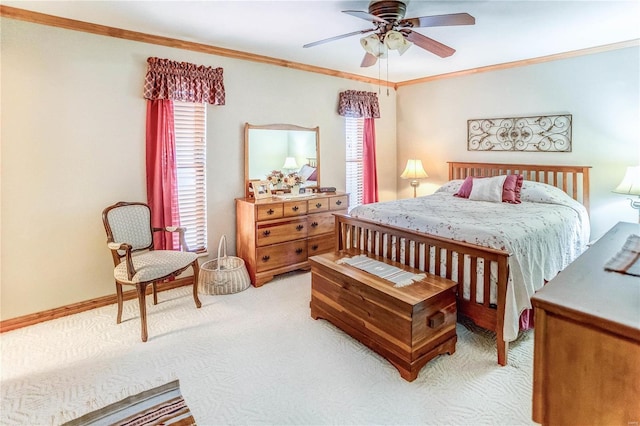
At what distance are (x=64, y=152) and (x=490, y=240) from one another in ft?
11.7

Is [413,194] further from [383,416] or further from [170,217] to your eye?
[383,416]

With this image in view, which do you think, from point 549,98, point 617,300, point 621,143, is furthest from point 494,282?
point 549,98

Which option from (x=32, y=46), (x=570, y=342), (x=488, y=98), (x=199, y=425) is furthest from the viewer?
(x=488, y=98)

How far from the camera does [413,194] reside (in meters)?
5.72

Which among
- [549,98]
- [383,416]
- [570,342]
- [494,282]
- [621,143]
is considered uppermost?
[549,98]

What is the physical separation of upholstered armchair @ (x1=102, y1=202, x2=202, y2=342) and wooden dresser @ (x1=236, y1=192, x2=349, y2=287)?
73cm

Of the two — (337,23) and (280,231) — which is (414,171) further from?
(337,23)

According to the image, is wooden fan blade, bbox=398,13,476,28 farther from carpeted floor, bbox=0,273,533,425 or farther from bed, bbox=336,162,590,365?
carpeted floor, bbox=0,273,533,425

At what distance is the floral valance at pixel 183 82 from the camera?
3350 mm

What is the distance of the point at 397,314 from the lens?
226cm

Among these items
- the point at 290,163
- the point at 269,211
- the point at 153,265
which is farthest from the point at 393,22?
the point at 153,265

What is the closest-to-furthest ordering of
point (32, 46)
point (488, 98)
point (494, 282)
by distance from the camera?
point (494, 282), point (32, 46), point (488, 98)

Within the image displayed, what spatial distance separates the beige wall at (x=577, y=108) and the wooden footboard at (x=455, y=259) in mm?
2490

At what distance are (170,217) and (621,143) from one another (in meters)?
4.85
